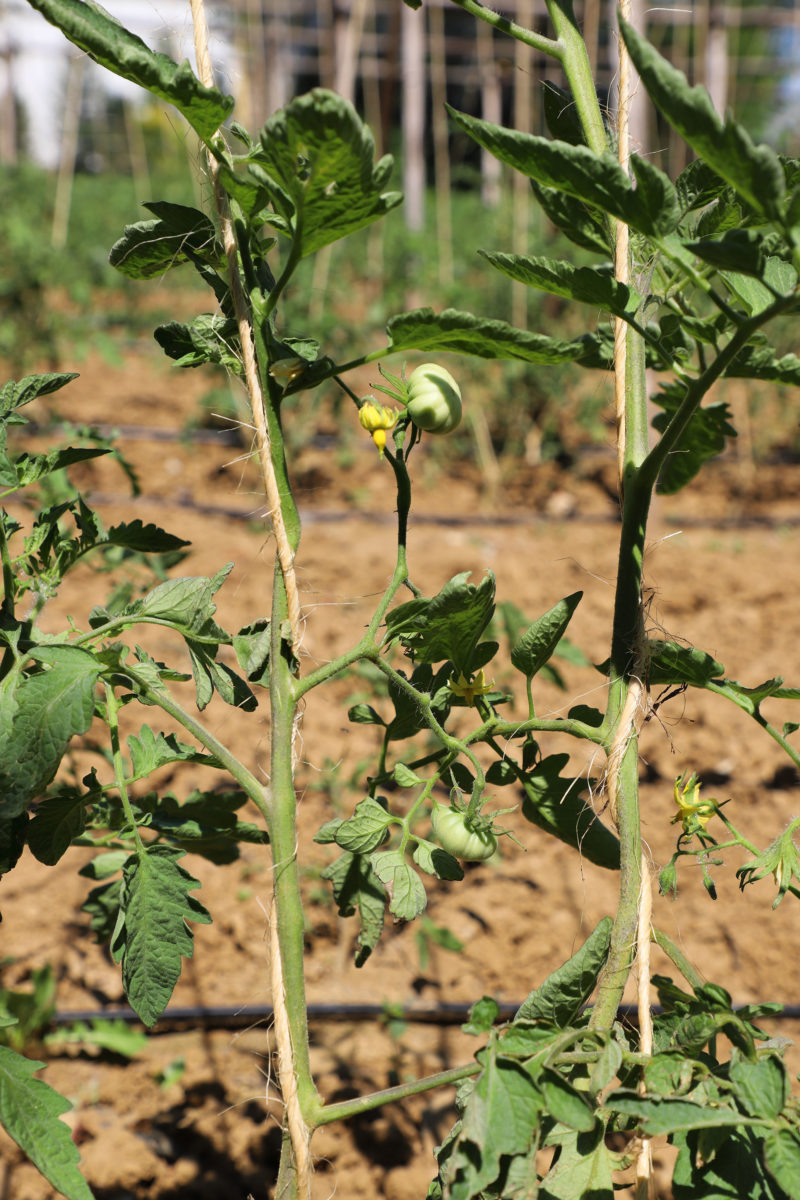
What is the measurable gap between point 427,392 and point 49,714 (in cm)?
35

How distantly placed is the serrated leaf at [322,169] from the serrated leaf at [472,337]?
0.23 feet

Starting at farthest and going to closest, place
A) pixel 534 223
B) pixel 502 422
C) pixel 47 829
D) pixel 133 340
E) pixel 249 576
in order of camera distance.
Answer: pixel 534 223, pixel 133 340, pixel 502 422, pixel 249 576, pixel 47 829

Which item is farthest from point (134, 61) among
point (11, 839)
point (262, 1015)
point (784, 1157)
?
point (262, 1015)

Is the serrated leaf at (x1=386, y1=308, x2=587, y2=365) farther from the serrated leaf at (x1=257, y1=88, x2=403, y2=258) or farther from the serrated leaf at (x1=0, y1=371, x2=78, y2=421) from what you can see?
the serrated leaf at (x1=0, y1=371, x2=78, y2=421)

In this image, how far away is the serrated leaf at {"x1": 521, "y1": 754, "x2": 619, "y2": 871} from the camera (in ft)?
2.57


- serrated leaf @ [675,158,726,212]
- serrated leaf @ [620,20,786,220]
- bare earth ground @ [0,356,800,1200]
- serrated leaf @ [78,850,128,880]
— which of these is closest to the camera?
serrated leaf @ [620,20,786,220]

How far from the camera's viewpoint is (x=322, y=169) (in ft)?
1.86

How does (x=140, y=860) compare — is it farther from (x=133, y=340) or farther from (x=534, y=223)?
(x=534, y=223)

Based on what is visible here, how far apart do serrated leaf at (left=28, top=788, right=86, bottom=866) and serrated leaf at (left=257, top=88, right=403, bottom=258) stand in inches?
18.6

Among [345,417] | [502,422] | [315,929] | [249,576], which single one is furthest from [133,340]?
[315,929]

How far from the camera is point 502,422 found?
4578 millimetres

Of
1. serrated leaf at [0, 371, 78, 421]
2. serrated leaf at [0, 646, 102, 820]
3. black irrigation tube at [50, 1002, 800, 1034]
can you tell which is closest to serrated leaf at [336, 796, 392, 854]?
serrated leaf at [0, 646, 102, 820]

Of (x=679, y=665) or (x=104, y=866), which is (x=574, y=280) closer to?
(x=679, y=665)

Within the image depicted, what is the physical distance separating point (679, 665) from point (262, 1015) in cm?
115
